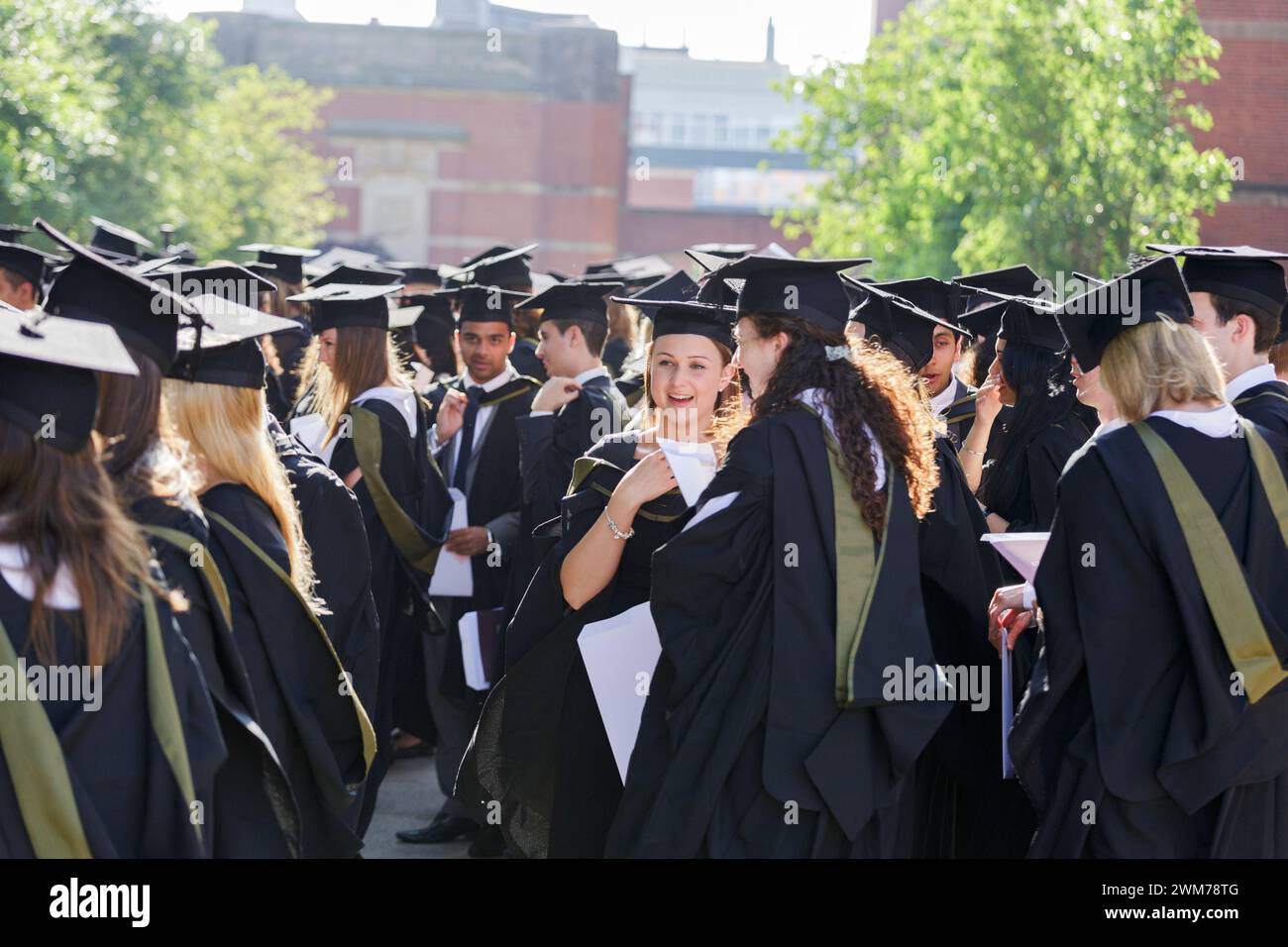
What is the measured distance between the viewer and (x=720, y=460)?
3.89m

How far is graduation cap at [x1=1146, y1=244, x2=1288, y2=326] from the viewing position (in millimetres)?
4227

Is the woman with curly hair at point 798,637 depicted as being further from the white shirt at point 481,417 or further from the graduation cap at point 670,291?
the white shirt at point 481,417

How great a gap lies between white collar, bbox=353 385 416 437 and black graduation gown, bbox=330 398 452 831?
0.07 feet

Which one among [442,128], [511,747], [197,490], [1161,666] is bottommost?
[511,747]

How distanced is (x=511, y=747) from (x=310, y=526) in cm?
89

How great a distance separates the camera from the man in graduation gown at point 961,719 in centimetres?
409

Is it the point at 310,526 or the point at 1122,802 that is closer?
the point at 1122,802

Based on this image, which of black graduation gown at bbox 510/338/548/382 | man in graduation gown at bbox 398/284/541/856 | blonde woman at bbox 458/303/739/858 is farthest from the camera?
black graduation gown at bbox 510/338/548/382

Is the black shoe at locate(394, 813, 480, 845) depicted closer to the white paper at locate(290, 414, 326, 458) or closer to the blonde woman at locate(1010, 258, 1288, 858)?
the white paper at locate(290, 414, 326, 458)

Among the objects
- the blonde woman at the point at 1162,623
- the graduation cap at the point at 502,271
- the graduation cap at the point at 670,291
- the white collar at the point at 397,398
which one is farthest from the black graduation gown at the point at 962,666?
the graduation cap at the point at 502,271

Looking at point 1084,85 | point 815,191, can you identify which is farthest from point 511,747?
point 815,191

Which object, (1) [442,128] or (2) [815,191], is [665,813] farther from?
(1) [442,128]

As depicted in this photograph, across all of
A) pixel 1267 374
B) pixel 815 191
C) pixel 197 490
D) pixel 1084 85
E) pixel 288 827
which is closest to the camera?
pixel 288 827

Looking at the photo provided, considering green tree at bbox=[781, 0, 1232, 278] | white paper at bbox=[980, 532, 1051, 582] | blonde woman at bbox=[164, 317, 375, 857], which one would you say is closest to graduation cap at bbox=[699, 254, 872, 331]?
white paper at bbox=[980, 532, 1051, 582]
